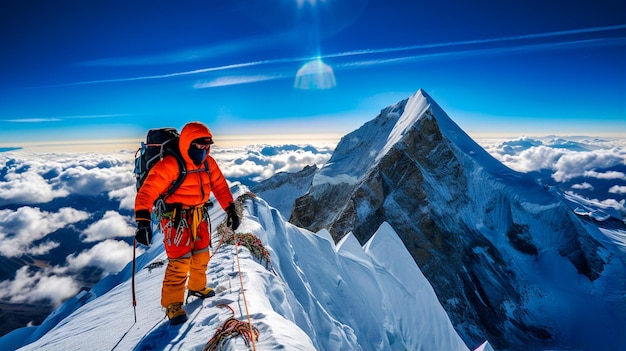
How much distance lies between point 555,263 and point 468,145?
85.7 feet

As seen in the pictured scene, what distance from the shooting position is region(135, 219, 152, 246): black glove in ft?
14.5

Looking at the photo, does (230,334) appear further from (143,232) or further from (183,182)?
(183,182)

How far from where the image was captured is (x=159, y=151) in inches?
198

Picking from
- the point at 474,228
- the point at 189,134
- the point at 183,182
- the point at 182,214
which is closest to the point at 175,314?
the point at 182,214

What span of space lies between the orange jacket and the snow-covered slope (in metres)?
1.79

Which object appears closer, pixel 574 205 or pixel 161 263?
pixel 161 263

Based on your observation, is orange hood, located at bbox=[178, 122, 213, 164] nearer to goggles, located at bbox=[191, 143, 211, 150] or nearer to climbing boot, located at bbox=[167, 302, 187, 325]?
goggles, located at bbox=[191, 143, 211, 150]

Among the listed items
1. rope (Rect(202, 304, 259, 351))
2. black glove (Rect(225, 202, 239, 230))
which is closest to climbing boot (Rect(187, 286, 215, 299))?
black glove (Rect(225, 202, 239, 230))

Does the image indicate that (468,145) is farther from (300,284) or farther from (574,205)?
(574,205)

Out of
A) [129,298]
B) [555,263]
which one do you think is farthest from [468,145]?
[129,298]

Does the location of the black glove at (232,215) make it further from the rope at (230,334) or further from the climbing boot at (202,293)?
the rope at (230,334)

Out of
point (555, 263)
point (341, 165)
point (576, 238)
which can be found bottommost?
point (555, 263)

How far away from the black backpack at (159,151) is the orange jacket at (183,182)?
67 millimetres

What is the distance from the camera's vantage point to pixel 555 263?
2100 inches
